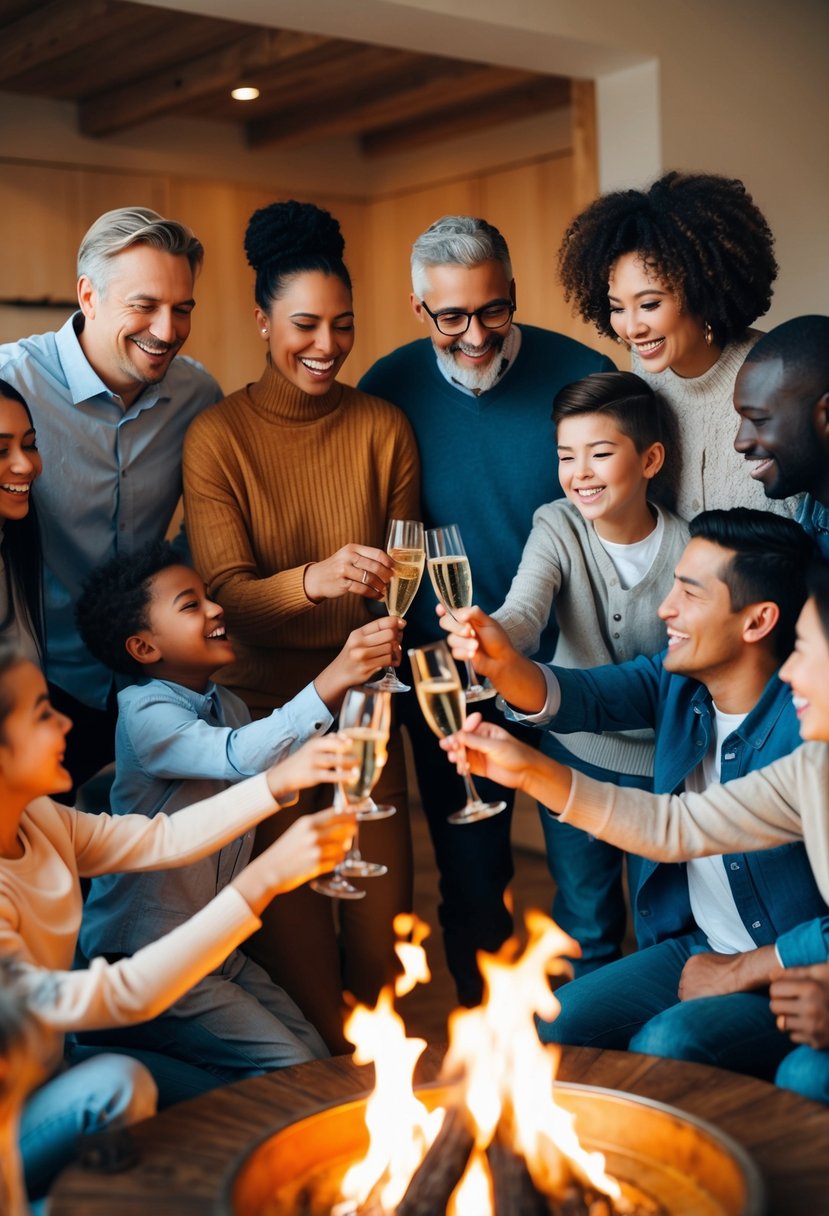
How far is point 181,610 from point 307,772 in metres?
0.67

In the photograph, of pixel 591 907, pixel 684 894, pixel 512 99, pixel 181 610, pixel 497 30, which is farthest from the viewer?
pixel 512 99

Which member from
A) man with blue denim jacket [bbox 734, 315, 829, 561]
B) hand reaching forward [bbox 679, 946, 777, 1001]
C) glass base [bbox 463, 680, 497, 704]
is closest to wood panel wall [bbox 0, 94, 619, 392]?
man with blue denim jacket [bbox 734, 315, 829, 561]

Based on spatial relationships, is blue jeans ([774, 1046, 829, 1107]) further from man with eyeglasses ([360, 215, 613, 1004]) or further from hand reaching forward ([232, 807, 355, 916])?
man with eyeglasses ([360, 215, 613, 1004])

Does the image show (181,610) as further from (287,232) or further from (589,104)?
(589,104)

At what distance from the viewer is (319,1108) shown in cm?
169

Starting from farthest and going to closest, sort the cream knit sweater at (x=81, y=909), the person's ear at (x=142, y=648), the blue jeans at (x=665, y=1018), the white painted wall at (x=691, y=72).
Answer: the white painted wall at (x=691, y=72) → the person's ear at (x=142, y=648) → the blue jeans at (x=665, y=1018) → the cream knit sweater at (x=81, y=909)

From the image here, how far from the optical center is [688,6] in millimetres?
4098

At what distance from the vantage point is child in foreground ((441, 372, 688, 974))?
261 centimetres

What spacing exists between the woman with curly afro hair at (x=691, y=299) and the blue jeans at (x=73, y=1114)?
1.50m

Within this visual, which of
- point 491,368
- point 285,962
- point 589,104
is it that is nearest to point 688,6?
point 589,104

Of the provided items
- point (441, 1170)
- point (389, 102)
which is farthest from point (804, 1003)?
point (389, 102)

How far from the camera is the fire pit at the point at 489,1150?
1.58m

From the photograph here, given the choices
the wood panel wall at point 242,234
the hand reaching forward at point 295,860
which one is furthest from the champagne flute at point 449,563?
the wood panel wall at point 242,234

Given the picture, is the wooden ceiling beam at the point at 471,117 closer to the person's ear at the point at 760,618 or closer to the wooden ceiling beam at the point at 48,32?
the wooden ceiling beam at the point at 48,32
